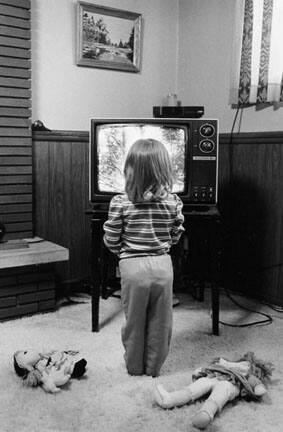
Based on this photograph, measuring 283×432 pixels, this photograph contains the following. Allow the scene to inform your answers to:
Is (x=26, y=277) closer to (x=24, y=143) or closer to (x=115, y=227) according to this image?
(x=24, y=143)

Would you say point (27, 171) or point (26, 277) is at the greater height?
point (27, 171)

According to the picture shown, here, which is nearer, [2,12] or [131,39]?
[2,12]

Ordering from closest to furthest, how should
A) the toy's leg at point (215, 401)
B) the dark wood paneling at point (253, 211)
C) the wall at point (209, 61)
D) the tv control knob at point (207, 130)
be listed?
the toy's leg at point (215, 401)
the tv control knob at point (207, 130)
the dark wood paneling at point (253, 211)
the wall at point (209, 61)

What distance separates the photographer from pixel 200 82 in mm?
3453

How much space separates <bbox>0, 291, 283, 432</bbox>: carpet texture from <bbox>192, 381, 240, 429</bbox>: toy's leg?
4 cm

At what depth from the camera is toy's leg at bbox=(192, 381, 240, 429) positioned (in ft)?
5.35

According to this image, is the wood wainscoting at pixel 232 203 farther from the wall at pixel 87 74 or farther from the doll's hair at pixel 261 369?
the doll's hair at pixel 261 369

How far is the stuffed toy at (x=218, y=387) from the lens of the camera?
1697 mm

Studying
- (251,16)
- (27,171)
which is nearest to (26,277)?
(27,171)

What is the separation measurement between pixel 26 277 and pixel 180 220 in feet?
3.36

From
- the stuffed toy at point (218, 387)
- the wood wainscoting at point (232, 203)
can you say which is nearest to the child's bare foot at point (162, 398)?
the stuffed toy at point (218, 387)

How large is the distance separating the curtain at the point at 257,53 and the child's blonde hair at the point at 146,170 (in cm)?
119

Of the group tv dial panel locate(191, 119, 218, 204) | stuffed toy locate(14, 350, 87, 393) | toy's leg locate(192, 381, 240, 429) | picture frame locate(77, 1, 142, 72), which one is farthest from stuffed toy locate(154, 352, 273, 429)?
picture frame locate(77, 1, 142, 72)

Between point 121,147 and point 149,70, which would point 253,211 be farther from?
point 149,70
